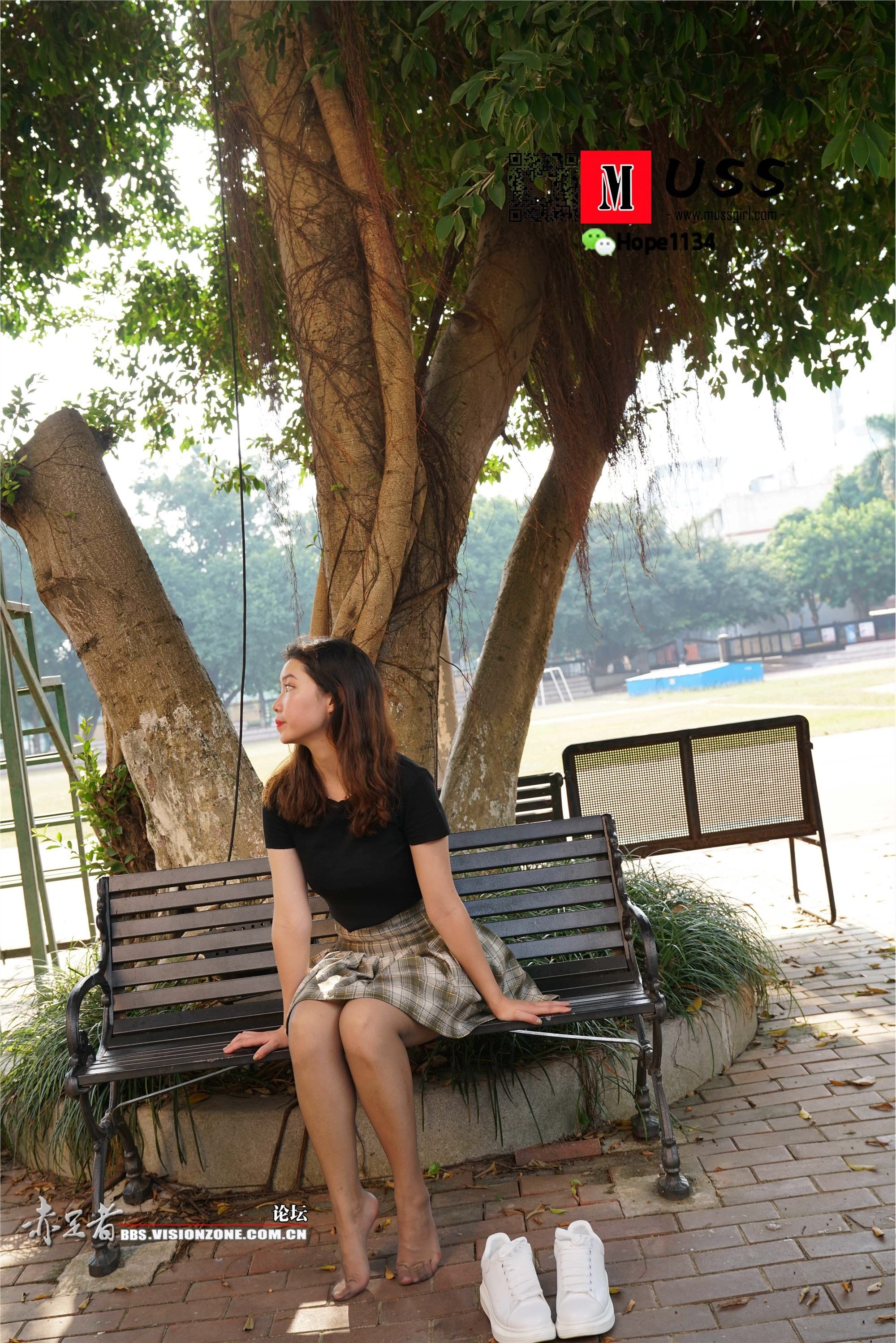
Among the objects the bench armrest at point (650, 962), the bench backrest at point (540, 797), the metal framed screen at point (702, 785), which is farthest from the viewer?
the bench backrest at point (540, 797)

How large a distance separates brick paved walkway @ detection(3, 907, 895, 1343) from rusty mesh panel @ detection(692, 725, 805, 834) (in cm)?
268

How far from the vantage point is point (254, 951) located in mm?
3781

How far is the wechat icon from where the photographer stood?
16.8ft

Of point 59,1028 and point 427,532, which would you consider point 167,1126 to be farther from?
point 427,532

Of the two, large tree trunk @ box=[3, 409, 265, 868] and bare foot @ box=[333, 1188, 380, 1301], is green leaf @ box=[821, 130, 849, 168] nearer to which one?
large tree trunk @ box=[3, 409, 265, 868]

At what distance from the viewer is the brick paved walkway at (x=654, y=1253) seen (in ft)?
8.52

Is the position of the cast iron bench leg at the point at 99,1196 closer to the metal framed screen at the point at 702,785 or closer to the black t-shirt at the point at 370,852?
the black t-shirt at the point at 370,852

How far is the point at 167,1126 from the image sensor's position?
3.60 m

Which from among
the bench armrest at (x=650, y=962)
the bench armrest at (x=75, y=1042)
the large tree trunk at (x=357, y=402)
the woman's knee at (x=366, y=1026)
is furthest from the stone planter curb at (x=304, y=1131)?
the large tree trunk at (x=357, y=402)

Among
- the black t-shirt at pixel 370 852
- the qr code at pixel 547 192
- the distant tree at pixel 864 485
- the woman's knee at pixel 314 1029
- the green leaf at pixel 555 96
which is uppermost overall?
the distant tree at pixel 864 485

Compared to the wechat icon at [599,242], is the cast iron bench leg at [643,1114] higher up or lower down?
lower down

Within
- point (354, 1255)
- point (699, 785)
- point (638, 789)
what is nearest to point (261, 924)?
point (354, 1255)

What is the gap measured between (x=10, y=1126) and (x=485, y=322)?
3.94 meters

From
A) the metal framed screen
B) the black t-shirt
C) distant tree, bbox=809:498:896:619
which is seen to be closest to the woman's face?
the black t-shirt
